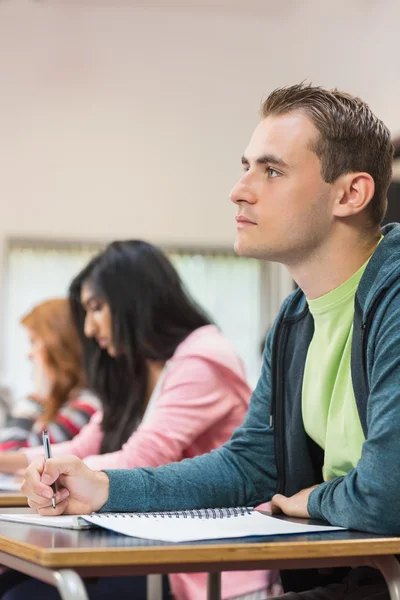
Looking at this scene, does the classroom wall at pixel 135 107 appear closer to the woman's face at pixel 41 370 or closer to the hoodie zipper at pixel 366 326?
the woman's face at pixel 41 370

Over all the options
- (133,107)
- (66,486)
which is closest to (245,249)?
(66,486)

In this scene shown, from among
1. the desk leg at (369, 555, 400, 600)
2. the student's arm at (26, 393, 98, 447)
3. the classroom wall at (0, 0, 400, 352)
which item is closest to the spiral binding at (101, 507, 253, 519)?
the desk leg at (369, 555, 400, 600)

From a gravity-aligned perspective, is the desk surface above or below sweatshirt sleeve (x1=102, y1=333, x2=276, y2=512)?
above

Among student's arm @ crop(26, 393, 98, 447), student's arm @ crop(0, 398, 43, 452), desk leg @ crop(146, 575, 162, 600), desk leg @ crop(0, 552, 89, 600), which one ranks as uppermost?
desk leg @ crop(0, 552, 89, 600)

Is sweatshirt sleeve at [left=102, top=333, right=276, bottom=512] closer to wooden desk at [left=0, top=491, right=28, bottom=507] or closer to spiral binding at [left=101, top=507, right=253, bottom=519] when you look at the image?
spiral binding at [left=101, top=507, right=253, bottom=519]

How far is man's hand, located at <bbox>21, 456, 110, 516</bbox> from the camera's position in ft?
4.14

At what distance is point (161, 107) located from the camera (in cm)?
491

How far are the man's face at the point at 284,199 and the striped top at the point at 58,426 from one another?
1.49 metres

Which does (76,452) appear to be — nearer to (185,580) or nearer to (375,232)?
(185,580)

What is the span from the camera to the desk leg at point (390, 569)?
1016mm

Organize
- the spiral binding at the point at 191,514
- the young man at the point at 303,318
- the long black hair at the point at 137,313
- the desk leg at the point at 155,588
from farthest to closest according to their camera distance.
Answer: the long black hair at the point at 137,313 → the desk leg at the point at 155,588 → the young man at the point at 303,318 → the spiral binding at the point at 191,514

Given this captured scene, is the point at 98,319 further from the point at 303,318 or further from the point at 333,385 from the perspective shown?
the point at 333,385

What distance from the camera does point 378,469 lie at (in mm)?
1105

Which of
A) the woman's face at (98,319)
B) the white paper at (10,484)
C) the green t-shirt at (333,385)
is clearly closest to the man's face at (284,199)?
the green t-shirt at (333,385)
